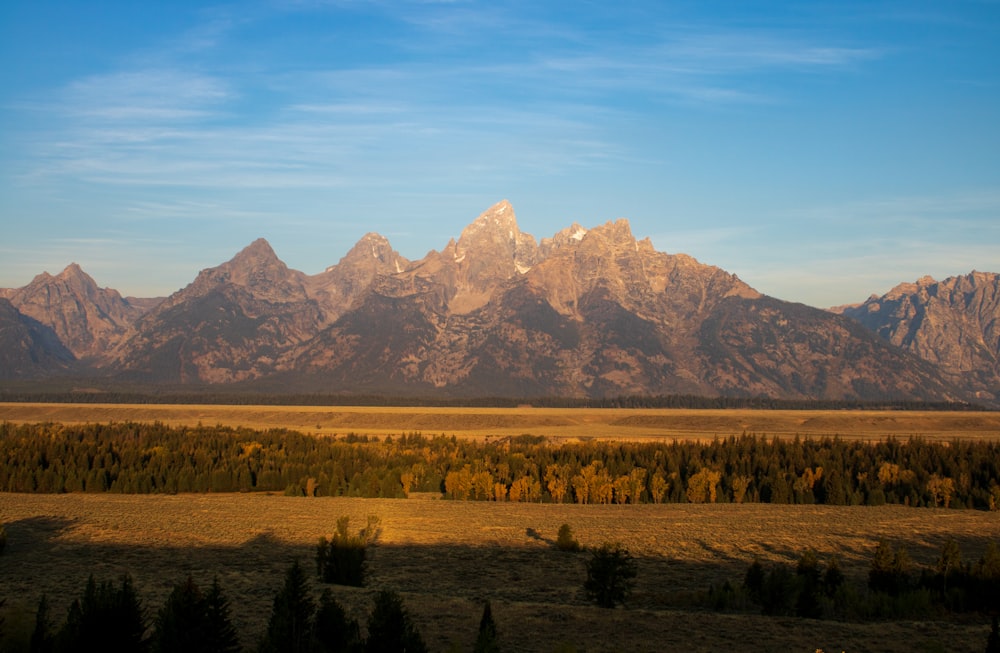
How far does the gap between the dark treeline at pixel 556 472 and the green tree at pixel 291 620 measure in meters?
68.5

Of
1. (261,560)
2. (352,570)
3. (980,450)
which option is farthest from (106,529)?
(980,450)

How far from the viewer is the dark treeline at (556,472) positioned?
100m

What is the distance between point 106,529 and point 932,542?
57.1m

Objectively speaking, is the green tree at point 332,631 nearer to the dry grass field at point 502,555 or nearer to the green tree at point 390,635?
the green tree at point 390,635

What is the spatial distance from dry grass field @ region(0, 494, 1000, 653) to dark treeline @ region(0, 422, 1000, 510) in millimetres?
9232

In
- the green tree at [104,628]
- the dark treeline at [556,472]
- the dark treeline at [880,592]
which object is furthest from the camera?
the dark treeline at [556,472]

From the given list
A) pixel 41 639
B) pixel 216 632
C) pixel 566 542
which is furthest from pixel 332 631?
pixel 566 542

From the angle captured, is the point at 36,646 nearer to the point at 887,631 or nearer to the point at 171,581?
the point at 171,581

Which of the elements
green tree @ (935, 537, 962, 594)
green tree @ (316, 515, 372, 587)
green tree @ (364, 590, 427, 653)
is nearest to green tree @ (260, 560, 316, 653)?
green tree @ (364, 590, 427, 653)

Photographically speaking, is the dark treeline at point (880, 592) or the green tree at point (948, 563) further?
the green tree at point (948, 563)

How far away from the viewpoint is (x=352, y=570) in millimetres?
47125

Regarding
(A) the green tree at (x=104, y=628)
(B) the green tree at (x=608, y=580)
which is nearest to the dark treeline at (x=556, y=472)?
(B) the green tree at (x=608, y=580)

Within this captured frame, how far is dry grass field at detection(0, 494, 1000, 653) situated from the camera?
3588cm

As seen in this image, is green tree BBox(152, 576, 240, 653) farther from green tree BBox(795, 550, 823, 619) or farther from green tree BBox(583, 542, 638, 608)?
green tree BBox(795, 550, 823, 619)
